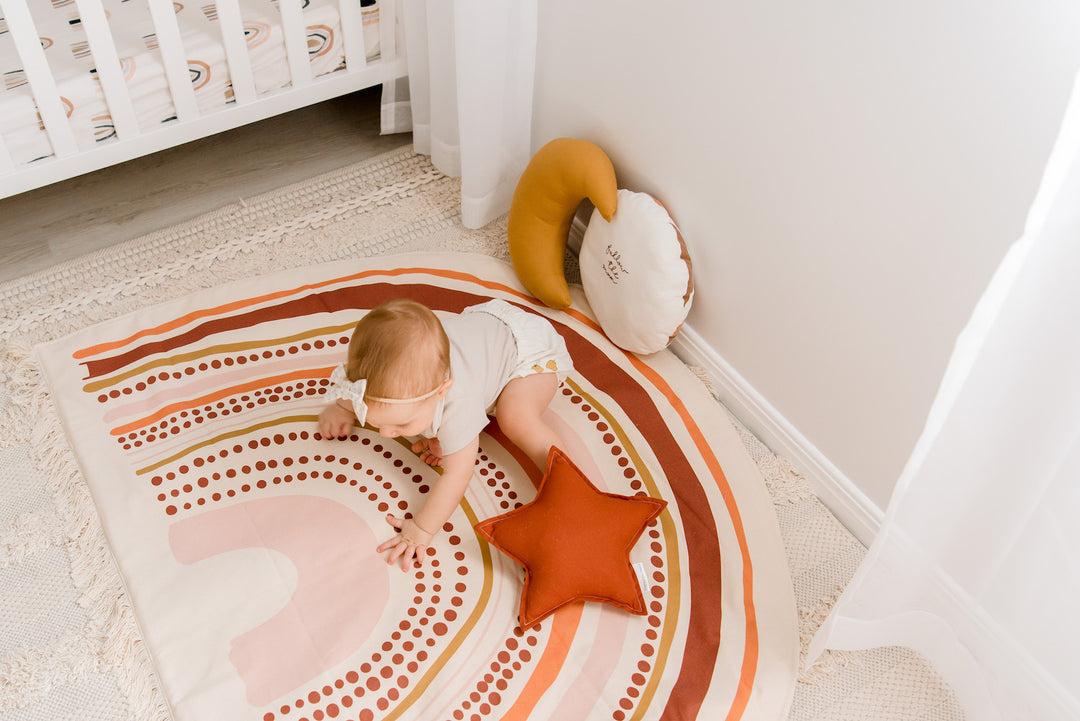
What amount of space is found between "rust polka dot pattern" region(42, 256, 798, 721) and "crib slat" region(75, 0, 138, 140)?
14.8 inches

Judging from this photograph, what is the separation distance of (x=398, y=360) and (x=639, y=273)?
0.57 m

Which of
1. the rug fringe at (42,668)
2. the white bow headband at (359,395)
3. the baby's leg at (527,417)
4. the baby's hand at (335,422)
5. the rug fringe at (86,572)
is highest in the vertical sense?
the white bow headband at (359,395)

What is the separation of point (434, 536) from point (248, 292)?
72 cm

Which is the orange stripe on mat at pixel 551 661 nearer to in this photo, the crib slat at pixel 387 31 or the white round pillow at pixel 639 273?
the white round pillow at pixel 639 273

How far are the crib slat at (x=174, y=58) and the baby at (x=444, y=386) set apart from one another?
715mm

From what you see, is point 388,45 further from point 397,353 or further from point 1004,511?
point 1004,511

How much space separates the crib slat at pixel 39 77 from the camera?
148cm

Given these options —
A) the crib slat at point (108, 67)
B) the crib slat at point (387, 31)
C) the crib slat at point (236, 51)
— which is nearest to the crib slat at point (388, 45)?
the crib slat at point (387, 31)

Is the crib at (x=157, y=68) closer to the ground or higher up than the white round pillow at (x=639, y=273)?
higher up

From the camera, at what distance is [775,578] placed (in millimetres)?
1432

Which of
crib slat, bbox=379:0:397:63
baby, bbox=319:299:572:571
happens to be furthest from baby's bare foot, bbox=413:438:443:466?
crib slat, bbox=379:0:397:63

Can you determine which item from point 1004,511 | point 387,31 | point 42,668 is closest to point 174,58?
point 387,31

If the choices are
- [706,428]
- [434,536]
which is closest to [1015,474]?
[706,428]

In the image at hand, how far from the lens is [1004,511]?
A: 109 cm
